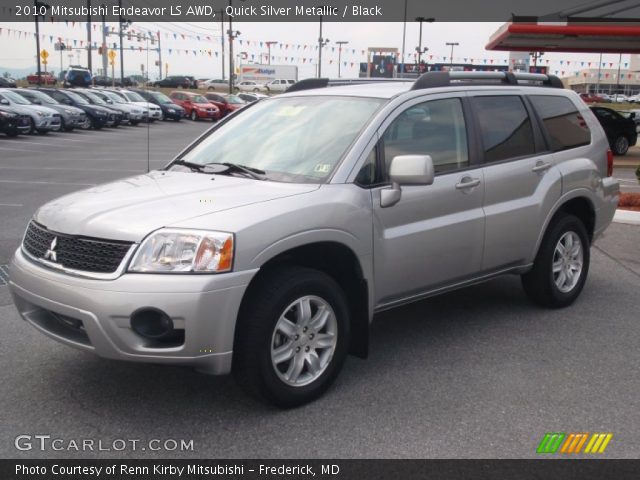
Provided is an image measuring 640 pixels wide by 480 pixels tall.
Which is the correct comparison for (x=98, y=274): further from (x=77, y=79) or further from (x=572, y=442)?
(x=77, y=79)

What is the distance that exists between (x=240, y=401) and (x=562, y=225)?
3.15 m

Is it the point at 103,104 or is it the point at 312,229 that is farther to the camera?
the point at 103,104

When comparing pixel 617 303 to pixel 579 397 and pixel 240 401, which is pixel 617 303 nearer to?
pixel 579 397

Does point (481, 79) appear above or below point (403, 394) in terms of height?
above

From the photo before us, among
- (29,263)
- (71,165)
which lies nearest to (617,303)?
(29,263)

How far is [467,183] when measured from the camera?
491 cm

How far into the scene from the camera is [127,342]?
138 inches

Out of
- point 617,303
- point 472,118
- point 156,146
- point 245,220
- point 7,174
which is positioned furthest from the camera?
point 156,146

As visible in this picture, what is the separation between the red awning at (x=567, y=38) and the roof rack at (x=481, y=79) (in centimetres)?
1548

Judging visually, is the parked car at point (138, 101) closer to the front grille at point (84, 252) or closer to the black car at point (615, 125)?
the black car at point (615, 125)

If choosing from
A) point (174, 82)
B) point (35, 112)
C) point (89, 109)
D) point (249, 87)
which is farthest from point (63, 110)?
point (249, 87)

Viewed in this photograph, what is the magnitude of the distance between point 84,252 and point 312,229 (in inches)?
47.5

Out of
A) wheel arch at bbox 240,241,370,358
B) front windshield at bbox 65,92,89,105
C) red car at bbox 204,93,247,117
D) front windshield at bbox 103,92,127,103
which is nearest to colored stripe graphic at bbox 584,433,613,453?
wheel arch at bbox 240,241,370,358

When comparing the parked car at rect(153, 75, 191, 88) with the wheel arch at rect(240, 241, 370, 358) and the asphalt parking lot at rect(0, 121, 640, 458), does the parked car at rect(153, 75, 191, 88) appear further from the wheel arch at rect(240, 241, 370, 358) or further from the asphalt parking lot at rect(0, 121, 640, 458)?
the wheel arch at rect(240, 241, 370, 358)
